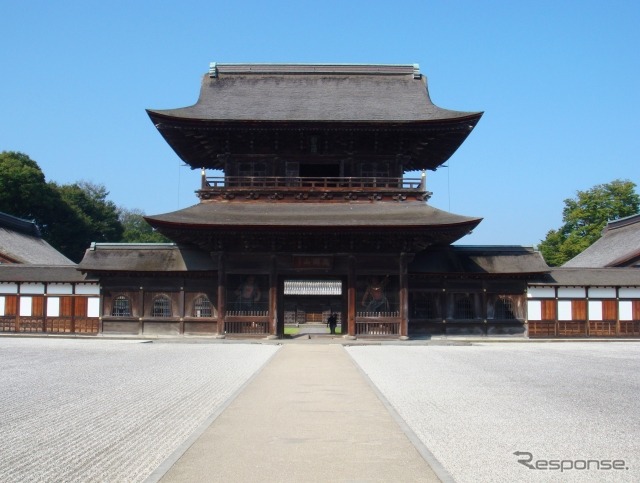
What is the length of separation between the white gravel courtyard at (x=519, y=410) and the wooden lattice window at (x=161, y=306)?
437 inches

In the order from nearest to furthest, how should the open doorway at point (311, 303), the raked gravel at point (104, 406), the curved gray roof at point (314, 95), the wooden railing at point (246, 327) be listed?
1. the raked gravel at point (104, 406)
2. the wooden railing at point (246, 327)
3. the curved gray roof at point (314, 95)
4. the open doorway at point (311, 303)

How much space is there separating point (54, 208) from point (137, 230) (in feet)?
136

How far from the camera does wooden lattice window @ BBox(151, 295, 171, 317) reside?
29.1 m

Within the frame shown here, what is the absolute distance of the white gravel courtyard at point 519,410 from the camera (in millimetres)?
7715

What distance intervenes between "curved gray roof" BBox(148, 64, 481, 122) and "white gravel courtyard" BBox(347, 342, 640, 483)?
12.4m

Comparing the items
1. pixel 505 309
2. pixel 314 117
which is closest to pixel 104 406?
pixel 314 117

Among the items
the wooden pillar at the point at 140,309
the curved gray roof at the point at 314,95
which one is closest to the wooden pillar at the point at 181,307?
the wooden pillar at the point at 140,309

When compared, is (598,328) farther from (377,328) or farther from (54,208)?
(54,208)

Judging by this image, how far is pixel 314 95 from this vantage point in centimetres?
3234

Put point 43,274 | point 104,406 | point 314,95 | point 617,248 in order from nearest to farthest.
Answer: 1. point 104,406
2. point 43,274
3. point 314,95
4. point 617,248

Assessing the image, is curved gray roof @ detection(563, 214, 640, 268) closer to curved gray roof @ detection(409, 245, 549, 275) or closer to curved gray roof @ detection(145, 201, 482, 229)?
curved gray roof @ detection(409, 245, 549, 275)

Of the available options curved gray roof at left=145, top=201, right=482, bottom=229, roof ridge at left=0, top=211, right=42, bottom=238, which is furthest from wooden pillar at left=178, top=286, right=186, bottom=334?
roof ridge at left=0, top=211, right=42, bottom=238

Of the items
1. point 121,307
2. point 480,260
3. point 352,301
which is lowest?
point 121,307

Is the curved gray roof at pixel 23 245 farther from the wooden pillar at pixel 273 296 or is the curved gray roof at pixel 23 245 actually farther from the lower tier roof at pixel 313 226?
the wooden pillar at pixel 273 296
